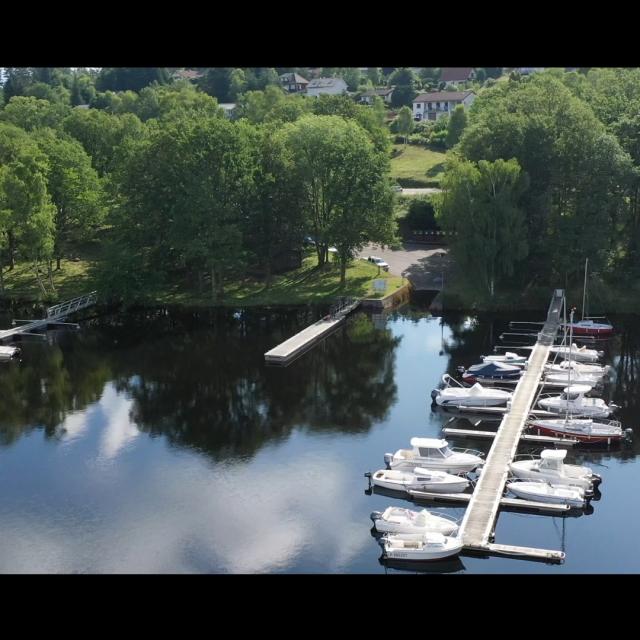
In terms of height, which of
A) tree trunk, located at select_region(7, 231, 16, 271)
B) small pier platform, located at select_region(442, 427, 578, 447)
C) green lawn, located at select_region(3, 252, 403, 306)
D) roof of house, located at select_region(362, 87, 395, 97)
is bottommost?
small pier platform, located at select_region(442, 427, 578, 447)

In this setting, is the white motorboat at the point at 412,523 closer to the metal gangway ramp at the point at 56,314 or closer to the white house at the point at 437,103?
the metal gangway ramp at the point at 56,314

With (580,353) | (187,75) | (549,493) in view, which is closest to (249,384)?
(549,493)

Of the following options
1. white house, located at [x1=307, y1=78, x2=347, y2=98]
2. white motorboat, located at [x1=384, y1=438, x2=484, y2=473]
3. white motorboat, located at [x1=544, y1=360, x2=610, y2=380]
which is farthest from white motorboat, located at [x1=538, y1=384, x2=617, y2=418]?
white house, located at [x1=307, y1=78, x2=347, y2=98]

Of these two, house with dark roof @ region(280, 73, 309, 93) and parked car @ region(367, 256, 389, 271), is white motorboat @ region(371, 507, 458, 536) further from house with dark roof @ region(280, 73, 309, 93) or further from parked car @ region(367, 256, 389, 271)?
house with dark roof @ region(280, 73, 309, 93)

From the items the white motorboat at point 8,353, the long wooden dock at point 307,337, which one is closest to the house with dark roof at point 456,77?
the long wooden dock at point 307,337

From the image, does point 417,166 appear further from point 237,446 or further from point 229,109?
point 237,446

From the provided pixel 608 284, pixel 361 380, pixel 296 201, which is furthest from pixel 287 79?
pixel 361 380
